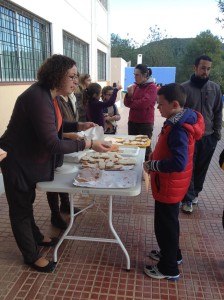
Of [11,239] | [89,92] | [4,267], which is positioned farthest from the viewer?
[89,92]

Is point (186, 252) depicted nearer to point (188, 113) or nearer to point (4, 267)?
point (188, 113)

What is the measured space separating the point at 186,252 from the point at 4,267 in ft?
5.04

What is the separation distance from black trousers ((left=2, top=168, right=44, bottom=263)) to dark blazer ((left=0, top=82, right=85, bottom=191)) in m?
0.05

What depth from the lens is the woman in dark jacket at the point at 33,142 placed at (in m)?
1.87

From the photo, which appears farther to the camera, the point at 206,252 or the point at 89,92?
the point at 89,92

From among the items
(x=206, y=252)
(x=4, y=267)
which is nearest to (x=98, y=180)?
(x=4, y=267)

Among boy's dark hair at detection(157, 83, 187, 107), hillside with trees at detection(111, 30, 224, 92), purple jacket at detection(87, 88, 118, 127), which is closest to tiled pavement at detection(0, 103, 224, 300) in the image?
purple jacket at detection(87, 88, 118, 127)

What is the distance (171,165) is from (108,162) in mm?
672

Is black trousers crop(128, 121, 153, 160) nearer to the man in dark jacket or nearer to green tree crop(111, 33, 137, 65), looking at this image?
the man in dark jacket

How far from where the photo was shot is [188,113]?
6.45ft

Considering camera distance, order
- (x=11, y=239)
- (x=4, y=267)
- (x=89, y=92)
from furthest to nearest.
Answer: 1. (x=89, y=92)
2. (x=11, y=239)
3. (x=4, y=267)

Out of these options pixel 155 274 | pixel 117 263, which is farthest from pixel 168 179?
pixel 117 263

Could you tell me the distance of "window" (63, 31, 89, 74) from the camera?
290 inches

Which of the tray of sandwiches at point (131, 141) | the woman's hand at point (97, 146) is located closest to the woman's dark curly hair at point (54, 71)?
the woman's hand at point (97, 146)
